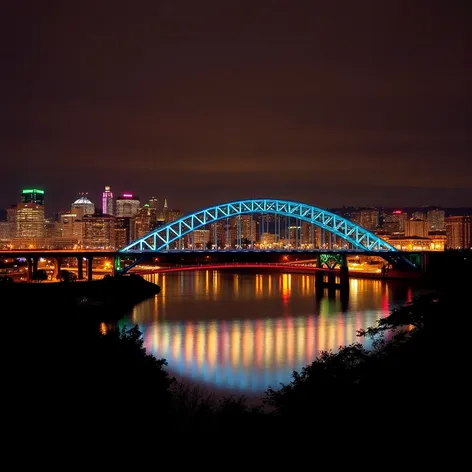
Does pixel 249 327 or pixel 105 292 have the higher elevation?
pixel 105 292

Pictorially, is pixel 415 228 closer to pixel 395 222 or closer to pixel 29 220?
pixel 395 222

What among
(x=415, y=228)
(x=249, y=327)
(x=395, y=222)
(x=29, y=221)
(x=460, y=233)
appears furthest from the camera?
(x=395, y=222)

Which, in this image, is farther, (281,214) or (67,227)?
(67,227)

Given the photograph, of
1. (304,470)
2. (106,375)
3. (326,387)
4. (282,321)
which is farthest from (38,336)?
(282,321)

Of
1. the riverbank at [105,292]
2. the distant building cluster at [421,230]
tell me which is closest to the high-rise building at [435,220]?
the distant building cluster at [421,230]

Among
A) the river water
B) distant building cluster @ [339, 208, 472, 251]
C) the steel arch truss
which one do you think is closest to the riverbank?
the river water

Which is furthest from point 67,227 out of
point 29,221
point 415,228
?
point 415,228

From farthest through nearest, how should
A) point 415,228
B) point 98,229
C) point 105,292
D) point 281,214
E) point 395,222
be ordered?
point 395,222 < point 415,228 < point 98,229 < point 281,214 < point 105,292
